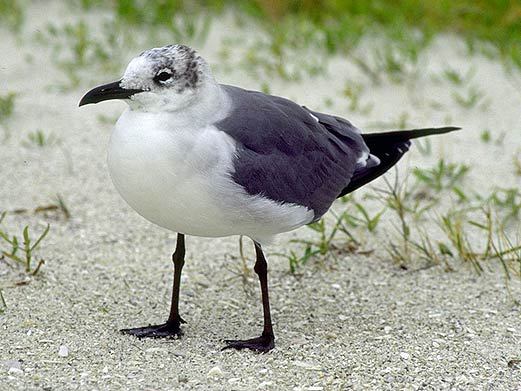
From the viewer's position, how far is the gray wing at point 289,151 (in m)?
3.16

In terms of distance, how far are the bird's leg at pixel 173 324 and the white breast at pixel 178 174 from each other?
16.2 inches

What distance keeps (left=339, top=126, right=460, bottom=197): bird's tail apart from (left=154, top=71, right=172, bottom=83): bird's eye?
1.03 meters

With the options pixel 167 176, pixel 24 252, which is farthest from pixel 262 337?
pixel 24 252

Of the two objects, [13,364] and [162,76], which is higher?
[162,76]

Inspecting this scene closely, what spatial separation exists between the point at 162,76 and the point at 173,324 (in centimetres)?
95

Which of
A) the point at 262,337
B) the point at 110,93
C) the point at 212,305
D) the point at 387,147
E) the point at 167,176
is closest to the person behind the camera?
the point at 167,176

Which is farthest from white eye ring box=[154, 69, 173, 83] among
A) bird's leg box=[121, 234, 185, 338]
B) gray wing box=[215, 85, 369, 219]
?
bird's leg box=[121, 234, 185, 338]

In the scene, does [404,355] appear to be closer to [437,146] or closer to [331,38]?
[437,146]

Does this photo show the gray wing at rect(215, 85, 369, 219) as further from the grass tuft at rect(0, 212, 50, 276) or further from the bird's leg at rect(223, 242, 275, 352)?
the grass tuft at rect(0, 212, 50, 276)

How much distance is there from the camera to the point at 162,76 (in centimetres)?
306

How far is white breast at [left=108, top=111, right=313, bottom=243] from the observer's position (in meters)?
2.93

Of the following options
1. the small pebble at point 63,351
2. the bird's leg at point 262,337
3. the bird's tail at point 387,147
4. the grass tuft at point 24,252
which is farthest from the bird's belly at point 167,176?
the bird's tail at point 387,147

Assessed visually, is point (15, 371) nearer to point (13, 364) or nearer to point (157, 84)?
point (13, 364)

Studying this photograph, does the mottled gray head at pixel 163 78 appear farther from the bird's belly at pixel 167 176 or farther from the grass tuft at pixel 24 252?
the grass tuft at pixel 24 252
